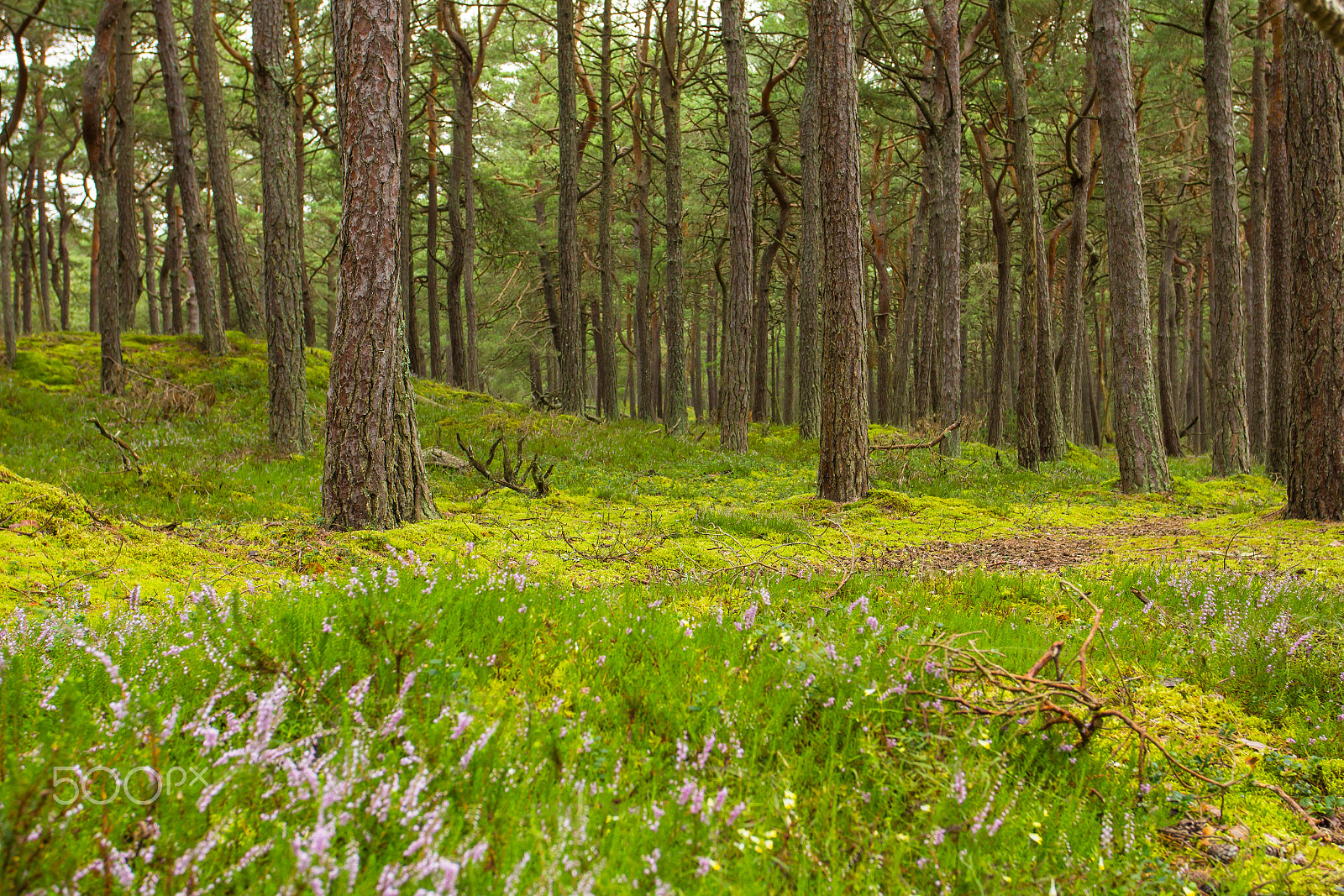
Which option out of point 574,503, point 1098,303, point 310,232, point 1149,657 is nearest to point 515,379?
point 310,232

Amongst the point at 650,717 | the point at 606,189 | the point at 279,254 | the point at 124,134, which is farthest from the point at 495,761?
the point at 606,189

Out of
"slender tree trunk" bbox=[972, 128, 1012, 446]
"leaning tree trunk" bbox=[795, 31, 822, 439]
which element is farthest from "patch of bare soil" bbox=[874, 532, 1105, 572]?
"slender tree trunk" bbox=[972, 128, 1012, 446]

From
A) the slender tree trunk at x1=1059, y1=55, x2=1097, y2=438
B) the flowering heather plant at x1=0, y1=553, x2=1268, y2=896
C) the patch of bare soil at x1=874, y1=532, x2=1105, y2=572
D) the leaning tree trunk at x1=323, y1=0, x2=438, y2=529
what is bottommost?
the patch of bare soil at x1=874, y1=532, x2=1105, y2=572

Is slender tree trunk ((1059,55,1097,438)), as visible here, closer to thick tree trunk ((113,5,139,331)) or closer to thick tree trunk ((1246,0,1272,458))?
thick tree trunk ((1246,0,1272,458))

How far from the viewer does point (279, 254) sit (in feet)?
36.9

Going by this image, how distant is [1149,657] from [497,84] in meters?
31.7

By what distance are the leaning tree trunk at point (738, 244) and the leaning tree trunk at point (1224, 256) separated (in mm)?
8861

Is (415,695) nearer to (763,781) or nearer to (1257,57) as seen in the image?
(763,781)

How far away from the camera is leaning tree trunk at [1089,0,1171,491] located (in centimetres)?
1103

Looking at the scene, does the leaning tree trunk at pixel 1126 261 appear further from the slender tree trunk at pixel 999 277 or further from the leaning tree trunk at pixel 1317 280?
the slender tree trunk at pixel 999 277

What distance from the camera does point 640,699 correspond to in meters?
2.78

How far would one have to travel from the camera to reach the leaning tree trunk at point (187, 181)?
15.5 m

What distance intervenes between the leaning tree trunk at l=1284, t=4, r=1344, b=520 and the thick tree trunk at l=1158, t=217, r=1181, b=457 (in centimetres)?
1361

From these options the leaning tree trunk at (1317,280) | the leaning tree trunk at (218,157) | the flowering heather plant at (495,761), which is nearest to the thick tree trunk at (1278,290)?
the leaning tree trunk at (1317,280)
